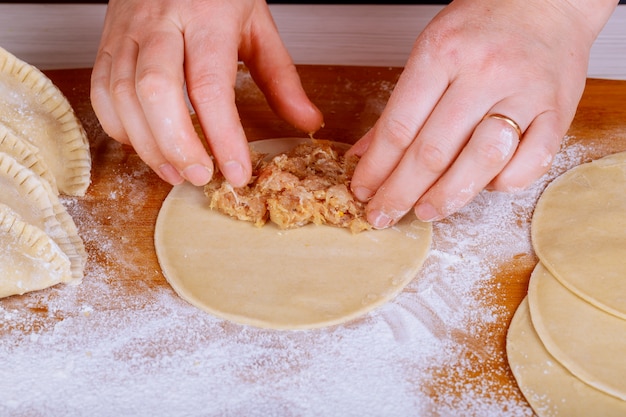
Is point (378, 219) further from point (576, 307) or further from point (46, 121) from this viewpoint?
point (46, 121)

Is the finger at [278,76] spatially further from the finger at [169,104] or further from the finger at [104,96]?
the finger at [104,96]

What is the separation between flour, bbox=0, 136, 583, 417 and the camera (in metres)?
1.66

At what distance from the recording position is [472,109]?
1.72 m

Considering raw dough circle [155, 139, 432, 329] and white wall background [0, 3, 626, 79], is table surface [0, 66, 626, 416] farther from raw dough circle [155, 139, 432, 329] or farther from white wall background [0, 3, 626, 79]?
white wall background [0, 3, 626, 79]

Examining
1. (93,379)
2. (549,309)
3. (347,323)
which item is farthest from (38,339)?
(549,309)

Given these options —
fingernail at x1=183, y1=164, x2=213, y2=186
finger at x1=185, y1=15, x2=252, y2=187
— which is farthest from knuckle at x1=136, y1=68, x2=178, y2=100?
fingernail at x1=183, y1=164, x2=213, y2=186

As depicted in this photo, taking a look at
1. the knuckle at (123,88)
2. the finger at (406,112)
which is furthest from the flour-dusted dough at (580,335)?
the knuckle at (123,88)

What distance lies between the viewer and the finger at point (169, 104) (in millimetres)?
1770

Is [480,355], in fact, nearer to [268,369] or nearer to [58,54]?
[268,369]

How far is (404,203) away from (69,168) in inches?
46.5

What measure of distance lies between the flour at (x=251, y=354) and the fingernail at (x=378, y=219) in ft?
0.60

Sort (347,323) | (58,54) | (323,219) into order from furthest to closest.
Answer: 1. (58,54)
2. (323,219)
3. (347,323)

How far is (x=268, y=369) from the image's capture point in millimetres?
1737

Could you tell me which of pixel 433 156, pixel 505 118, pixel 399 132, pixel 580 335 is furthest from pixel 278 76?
pixel 580 335
